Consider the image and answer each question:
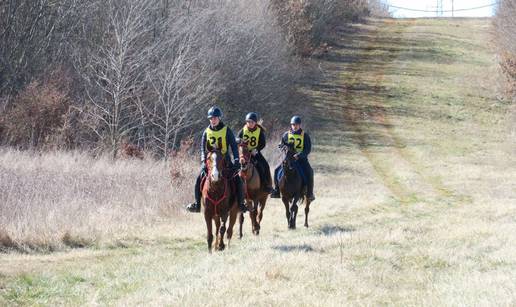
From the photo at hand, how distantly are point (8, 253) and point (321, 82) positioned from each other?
154ft

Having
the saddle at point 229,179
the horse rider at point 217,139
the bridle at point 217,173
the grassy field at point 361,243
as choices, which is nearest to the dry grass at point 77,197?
the grassy field at point 361,243

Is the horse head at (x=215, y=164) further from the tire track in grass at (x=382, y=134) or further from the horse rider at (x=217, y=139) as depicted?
the tire track in grass at (x=382, y=134)

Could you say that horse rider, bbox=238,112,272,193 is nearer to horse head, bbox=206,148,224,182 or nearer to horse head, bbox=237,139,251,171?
horse head, bbox=237,139,251,171

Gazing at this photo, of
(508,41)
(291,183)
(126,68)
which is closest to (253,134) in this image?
(291,183)

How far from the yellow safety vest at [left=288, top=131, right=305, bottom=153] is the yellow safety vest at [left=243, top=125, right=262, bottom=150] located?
1608 mm

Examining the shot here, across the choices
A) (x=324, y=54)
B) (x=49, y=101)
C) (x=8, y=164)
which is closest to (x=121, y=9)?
(x=49, y=101)

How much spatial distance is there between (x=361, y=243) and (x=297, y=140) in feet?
17.5

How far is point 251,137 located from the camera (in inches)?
651

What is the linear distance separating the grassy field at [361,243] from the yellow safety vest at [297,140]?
2.09 meters

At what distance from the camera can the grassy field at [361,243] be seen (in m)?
9.37

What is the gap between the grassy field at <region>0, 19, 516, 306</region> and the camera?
30.7 feet

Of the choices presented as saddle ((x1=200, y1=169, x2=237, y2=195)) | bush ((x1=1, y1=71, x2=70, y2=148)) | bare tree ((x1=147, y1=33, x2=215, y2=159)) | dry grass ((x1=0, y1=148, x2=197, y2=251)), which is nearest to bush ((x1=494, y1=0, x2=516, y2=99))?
bare tree ((x1=147, y1=33, x2=215, y2=159))

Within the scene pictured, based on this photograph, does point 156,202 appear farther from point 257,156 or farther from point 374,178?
point 374,178

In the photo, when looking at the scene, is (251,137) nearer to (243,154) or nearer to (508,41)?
(243,154)
